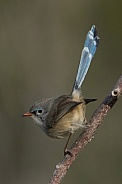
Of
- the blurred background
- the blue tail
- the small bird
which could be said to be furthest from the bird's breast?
the blurred background

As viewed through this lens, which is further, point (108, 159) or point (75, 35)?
point (75, 35)

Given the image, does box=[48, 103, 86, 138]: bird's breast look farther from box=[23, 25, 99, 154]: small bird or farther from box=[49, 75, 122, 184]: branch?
box=[49, 75, 122, 184]: branch

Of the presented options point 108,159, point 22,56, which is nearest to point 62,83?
point 22,56

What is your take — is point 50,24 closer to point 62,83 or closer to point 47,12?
point 47,12

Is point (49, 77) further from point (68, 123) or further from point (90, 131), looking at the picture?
point (90, 131)

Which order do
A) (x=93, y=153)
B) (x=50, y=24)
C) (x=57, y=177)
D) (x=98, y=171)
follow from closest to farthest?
1. (x=57, y=177)
2. (x=98, y=171)
3. (x=93, y=153)
4. (x=50, y=24)

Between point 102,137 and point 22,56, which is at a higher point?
point 22,56

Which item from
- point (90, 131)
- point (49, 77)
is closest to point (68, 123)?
point (90, 131)

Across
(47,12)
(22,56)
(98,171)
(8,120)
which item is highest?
(47,12)
